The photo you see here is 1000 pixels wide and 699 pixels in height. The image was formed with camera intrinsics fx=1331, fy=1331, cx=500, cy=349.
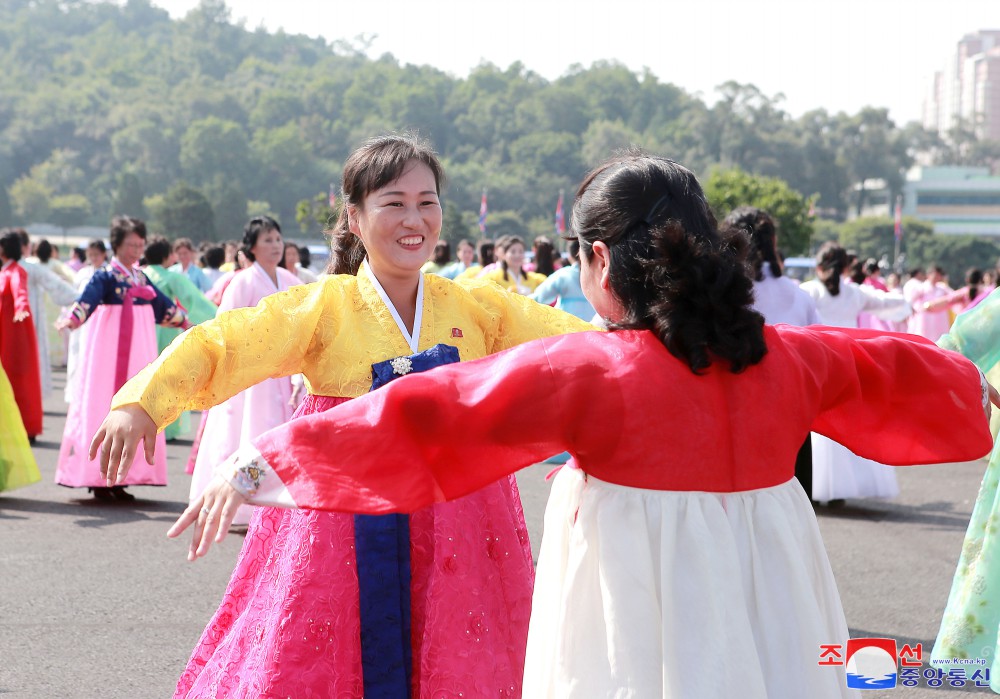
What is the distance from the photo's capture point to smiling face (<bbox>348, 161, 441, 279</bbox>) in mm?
3322

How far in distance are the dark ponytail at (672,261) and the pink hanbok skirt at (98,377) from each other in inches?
238

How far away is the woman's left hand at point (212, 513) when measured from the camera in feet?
7.14

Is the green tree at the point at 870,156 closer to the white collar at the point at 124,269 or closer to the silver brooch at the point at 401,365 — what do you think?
the white collar at the point at 124,269

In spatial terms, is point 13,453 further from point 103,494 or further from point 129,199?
point 129,199

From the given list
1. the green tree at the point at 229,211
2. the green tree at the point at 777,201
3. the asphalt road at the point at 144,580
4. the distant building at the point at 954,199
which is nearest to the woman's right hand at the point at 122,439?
the asphalt road at the point at 144,580

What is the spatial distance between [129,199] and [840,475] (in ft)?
263

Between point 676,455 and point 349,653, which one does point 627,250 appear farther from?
point 349,653

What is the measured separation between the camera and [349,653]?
3.00m

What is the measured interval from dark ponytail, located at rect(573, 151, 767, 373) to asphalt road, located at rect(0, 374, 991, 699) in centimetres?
252

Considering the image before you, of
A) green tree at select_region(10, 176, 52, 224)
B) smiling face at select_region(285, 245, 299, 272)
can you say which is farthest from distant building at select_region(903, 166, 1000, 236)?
smiling face at select_region(285, 245, 299, 272)

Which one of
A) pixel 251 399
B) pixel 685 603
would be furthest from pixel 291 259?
pixel 685 603

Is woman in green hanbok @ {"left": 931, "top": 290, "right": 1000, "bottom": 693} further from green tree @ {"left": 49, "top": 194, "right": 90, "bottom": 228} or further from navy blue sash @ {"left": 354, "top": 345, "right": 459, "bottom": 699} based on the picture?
green tree @ {"left": 49, "top": 194, "right": 90, "bottom": 228}

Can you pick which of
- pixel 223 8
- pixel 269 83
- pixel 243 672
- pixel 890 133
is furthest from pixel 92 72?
pixel 243 672

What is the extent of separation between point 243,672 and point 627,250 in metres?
1.43
